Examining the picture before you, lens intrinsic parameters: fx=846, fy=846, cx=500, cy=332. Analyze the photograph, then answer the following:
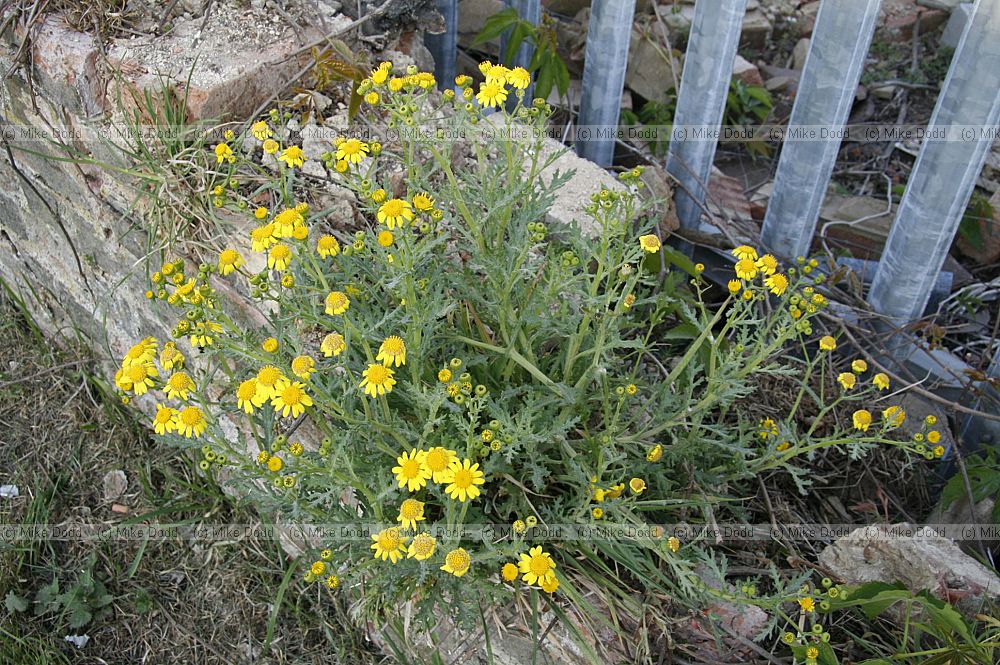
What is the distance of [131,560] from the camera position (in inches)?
114

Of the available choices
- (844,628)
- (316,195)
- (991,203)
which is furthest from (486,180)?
(991,203)

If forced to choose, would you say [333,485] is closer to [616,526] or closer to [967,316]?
[616,526]

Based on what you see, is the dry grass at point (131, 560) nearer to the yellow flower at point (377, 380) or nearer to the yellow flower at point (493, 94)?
the yellow flower at point (377, 380)

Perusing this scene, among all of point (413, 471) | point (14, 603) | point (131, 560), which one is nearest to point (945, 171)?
point (413, 471)

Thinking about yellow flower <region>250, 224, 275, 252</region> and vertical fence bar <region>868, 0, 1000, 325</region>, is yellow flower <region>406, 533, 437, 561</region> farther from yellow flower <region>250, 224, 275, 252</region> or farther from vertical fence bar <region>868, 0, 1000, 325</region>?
vertical fence bar <region>868, 0, 1000, 325</region>

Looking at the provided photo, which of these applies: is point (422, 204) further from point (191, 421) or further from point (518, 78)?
point (191, 421)

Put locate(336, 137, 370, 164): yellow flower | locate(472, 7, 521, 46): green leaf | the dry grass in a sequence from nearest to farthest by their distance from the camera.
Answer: locate(336, 137, 370, 164): yellow flower
the dry grass
locate(472, 7, 521, 46): green leaf

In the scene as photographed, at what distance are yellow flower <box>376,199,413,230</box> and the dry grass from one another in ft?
4.37

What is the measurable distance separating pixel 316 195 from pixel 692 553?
1516mm

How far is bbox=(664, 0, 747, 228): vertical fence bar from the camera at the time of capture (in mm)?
2723

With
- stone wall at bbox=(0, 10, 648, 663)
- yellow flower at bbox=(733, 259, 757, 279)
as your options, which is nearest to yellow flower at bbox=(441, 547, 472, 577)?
yellow flower at bbox=(733, 259, 757, 279)

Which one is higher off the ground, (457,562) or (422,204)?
(422,204)

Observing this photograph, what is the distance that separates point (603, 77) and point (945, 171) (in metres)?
1.23

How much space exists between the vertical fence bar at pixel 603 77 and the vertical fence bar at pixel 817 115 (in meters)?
0.68
